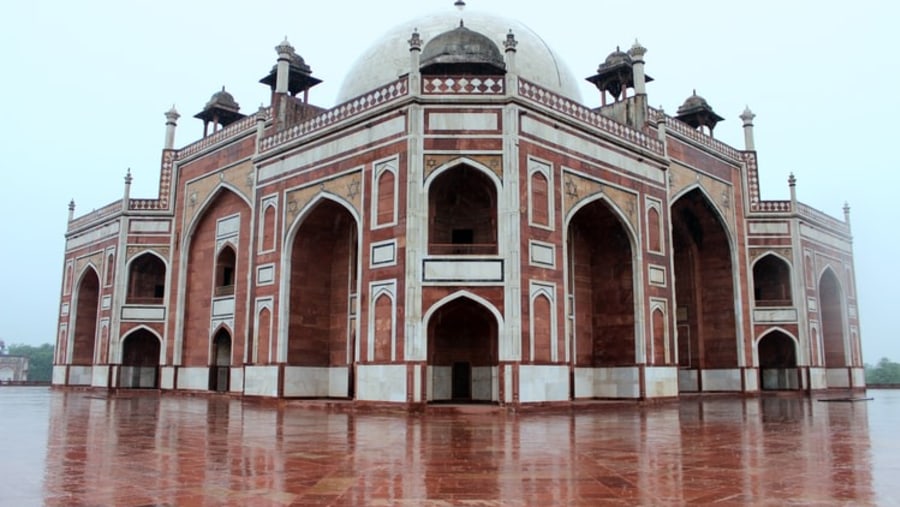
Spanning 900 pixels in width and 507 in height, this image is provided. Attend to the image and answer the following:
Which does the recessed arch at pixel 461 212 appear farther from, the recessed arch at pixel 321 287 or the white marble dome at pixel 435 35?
the white marble dome at pixel 435 35

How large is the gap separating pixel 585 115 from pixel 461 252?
16.0ft

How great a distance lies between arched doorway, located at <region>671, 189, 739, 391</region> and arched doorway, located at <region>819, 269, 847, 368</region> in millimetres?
6222

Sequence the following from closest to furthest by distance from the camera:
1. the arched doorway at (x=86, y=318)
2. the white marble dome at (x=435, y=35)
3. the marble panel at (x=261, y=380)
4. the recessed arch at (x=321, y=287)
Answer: the marble panel at (x=261, y=380)
the recessed arch at (x=321, y=287)
the white marble dome at (x=435, y=35)
the arched doorway at (x=86, y=318)

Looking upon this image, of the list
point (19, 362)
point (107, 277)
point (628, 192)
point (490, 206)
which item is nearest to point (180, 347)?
point (107, 277)

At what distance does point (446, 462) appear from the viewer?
6.64 meters

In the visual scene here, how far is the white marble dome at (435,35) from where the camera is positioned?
21984 millimetres

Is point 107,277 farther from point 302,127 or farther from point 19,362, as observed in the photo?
point 19,362

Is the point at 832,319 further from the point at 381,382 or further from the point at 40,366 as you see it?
the point at 40,366

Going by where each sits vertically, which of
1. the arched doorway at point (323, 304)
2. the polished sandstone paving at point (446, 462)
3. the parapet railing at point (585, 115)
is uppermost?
the parapet railing at point (585, 115)

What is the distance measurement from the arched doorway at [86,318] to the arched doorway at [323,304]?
14031mm

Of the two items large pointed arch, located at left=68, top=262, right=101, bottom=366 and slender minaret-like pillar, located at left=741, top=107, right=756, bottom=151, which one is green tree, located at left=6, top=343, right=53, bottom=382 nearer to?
large pointed arch, located at left=68, top=262, right=101, bottom=366

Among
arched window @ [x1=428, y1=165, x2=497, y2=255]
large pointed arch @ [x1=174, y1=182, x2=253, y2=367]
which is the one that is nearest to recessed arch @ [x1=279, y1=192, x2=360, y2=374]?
arched window @ [x1=428, y1=165, x2=497, y2=255]

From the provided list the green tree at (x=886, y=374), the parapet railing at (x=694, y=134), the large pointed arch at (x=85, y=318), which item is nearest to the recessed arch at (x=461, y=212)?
the parapet railing at (x=694, y=134)

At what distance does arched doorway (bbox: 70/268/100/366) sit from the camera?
28.4 m
